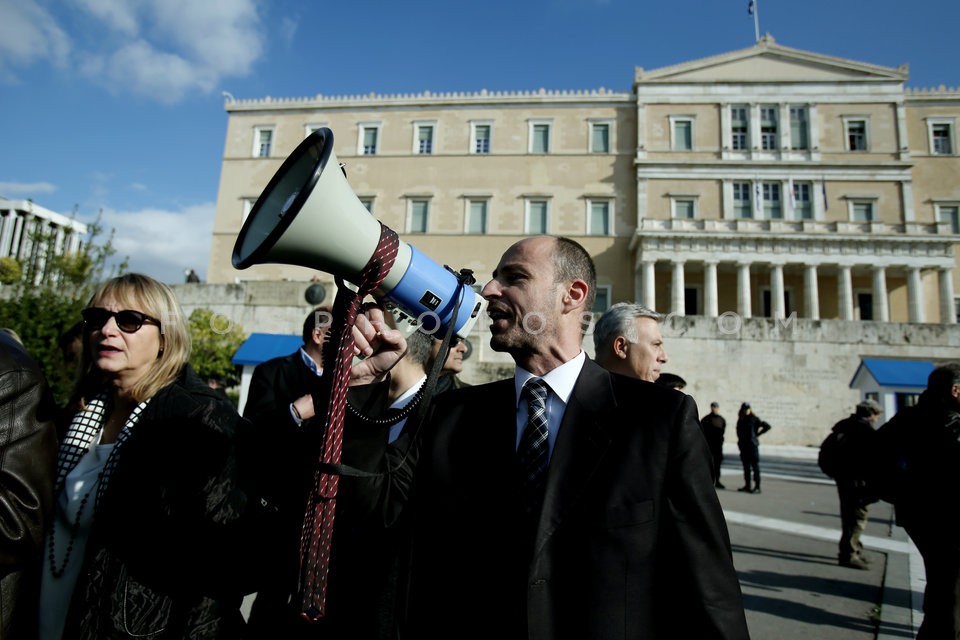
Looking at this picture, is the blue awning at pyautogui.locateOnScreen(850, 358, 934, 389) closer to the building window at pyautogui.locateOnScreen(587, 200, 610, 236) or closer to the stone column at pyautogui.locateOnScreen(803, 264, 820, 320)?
the stone column at pyautogui.locateOnScreen(803, 264, 820, 320)

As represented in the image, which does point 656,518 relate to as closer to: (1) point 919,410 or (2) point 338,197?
(2) point 338,197

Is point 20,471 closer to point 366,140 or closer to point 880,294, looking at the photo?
point 880,294

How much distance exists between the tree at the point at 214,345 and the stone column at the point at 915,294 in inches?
1360

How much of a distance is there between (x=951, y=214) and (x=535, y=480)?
144 ft

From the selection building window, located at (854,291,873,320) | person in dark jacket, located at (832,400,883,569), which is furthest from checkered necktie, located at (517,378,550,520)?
building window, located at (854,291,873,320)

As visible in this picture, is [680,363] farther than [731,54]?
No

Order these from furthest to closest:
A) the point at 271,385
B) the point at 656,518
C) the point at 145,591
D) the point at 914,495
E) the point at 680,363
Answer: the point at 680,363, the point at 271,385, the point at 914,495, the point at 145,591, the point at 656,518

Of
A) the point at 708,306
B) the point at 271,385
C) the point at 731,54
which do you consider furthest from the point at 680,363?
the point at 731,54

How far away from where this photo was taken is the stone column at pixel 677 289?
104 feet

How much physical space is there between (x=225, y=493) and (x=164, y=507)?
20cm

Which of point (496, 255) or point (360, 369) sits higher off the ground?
point (496, 255)

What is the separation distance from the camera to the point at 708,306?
3198cm

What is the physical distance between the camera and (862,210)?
33656 millimetres

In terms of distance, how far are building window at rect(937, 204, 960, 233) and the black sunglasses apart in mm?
43831
